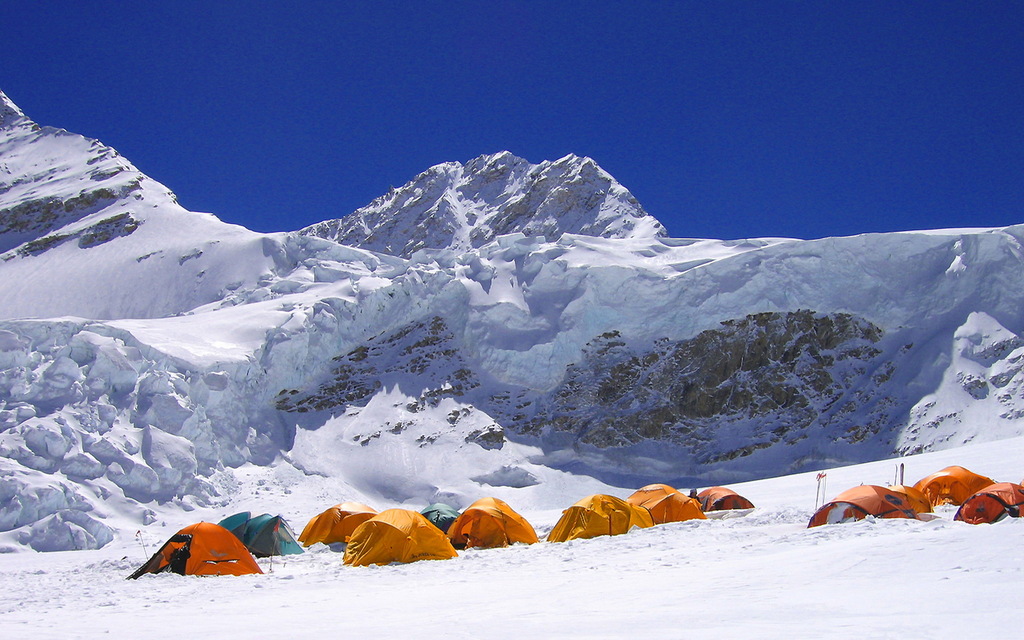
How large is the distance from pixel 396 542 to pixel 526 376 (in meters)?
20.7

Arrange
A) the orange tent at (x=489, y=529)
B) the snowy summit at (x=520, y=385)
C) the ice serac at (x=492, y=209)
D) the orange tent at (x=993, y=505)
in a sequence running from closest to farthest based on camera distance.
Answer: the orange tent at (x=993, y=505) < the orange tent at (x=489, y=529) < the snowy summit at (x=520, y=385) < the ice serac at (x=492, y=209)

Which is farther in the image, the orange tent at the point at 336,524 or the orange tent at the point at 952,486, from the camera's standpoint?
the orange tent at the point at 336,524

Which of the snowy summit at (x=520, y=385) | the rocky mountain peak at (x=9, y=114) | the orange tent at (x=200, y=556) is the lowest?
the orange tent at (x=200, y=556)

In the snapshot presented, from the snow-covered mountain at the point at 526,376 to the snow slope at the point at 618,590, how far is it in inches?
384

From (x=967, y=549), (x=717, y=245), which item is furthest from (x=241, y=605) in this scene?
(x=717, y=245)

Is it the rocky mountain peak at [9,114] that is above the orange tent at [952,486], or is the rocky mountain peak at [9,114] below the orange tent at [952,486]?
above

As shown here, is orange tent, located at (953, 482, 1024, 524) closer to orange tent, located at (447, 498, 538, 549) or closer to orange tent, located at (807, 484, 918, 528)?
orange tent, located at (807, 484, 918, 528)

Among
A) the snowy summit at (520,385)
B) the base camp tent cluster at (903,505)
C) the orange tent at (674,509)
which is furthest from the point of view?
the snowy summit at (520,385)

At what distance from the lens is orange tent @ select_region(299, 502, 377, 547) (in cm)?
1986

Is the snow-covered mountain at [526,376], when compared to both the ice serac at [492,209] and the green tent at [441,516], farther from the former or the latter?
the ice serac at [492,209]

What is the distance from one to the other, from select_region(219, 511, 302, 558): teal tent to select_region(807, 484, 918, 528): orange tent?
A: 11.9 metres

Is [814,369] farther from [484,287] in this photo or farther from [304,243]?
[304,243]

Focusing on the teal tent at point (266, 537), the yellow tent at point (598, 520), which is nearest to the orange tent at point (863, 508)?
the yellow tent at point (598, 520)

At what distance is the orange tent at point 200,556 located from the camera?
14.6 m
